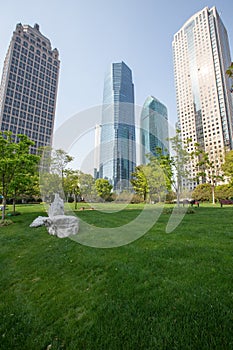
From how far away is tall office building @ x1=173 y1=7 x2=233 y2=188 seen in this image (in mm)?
93500

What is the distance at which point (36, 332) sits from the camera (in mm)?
2906

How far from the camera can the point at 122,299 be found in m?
3.48

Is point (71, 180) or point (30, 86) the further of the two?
point (30, 86)

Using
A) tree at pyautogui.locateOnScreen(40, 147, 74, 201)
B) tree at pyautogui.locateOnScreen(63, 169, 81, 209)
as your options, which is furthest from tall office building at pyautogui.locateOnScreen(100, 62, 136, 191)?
tree at pyautogui.locateOnScreen(63, 169, 81, 209)

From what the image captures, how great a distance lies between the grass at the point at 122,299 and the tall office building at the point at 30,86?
121 m

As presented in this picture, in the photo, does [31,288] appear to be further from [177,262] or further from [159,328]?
[177,262]

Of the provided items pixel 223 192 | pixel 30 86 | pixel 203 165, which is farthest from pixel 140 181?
pixel 30 86

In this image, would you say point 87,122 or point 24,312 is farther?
point 87,122

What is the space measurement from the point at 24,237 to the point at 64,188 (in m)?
15.1

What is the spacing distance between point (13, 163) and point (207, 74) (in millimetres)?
126588

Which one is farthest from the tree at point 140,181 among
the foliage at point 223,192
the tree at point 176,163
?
the foliage at point 223,192

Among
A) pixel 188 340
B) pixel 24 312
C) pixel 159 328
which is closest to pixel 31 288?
pixel 24 312

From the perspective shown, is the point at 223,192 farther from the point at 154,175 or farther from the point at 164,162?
the point at 164,162

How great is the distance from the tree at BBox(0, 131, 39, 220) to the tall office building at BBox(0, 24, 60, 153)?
108365mm
